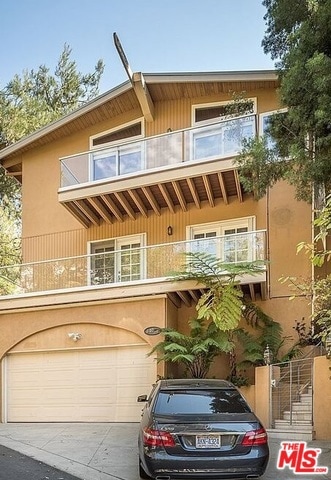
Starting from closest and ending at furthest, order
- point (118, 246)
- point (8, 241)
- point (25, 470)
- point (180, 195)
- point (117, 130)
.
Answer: point (25, 470), point (180, 195), point (118, 246), point (117, 130), point (8, 241)

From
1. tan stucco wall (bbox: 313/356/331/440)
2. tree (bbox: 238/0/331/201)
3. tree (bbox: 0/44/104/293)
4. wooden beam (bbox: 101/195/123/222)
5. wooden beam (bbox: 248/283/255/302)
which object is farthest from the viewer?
tree (bbox: 0/44/104/293)

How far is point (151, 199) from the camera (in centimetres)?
1619

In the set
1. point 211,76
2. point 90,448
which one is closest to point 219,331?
point 90,448

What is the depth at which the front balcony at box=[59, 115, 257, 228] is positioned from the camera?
15.0m

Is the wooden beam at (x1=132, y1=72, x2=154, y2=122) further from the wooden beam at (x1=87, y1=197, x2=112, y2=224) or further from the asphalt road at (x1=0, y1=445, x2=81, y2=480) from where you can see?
the asphalt road at (x1=0, y1=445, x2=81, y2=480)

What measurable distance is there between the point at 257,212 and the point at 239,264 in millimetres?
2509

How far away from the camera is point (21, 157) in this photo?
19891mm

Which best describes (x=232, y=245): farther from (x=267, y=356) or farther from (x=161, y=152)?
(x=161, y=152)

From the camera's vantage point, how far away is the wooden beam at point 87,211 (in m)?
A: 16.6

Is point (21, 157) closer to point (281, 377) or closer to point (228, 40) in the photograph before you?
point (228, 40)

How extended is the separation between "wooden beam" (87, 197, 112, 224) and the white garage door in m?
4.47

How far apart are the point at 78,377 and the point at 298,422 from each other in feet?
21.7

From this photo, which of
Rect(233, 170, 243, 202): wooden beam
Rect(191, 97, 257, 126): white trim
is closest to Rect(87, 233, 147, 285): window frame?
Rect(233, 170, 243, 202): wooden beam

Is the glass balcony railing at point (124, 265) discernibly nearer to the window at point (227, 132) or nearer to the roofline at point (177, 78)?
the window at point (227, 132)
